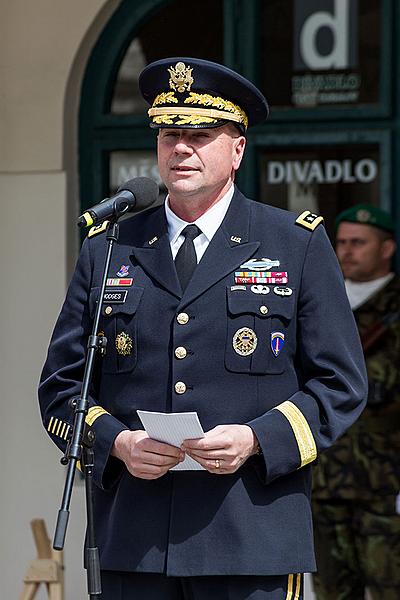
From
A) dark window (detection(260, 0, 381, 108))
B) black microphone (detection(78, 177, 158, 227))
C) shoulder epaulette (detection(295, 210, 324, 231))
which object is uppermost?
dark window (detection(260, 0, 381, 108))

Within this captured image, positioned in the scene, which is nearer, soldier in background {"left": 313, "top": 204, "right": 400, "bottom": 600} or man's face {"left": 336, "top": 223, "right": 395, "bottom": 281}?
soldier in background {"left": 313, "top": 204, "right": 400, "bottom": 600}

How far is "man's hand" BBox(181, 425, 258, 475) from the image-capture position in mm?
3457

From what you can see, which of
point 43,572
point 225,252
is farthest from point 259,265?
point 43,572

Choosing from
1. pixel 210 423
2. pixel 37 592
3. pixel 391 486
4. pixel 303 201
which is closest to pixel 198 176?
pixel 210 423

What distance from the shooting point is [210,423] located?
364cm

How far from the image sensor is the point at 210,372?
3.66 metres

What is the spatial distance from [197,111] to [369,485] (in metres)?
2.47

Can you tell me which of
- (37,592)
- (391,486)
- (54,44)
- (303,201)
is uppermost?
(54,44)

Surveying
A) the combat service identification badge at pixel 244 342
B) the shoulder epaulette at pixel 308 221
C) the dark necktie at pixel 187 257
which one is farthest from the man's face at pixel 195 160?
the combat service identification badge at pixel 244 342

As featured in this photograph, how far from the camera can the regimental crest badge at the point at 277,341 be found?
368 cm

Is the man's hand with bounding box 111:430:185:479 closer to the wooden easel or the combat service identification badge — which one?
the combat service identification badge

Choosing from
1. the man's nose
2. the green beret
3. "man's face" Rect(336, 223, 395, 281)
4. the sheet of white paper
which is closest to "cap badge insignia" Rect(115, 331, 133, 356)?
the sheet of white paper

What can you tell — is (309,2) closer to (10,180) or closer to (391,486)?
(10,180)

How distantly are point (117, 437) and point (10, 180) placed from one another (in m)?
3.34
